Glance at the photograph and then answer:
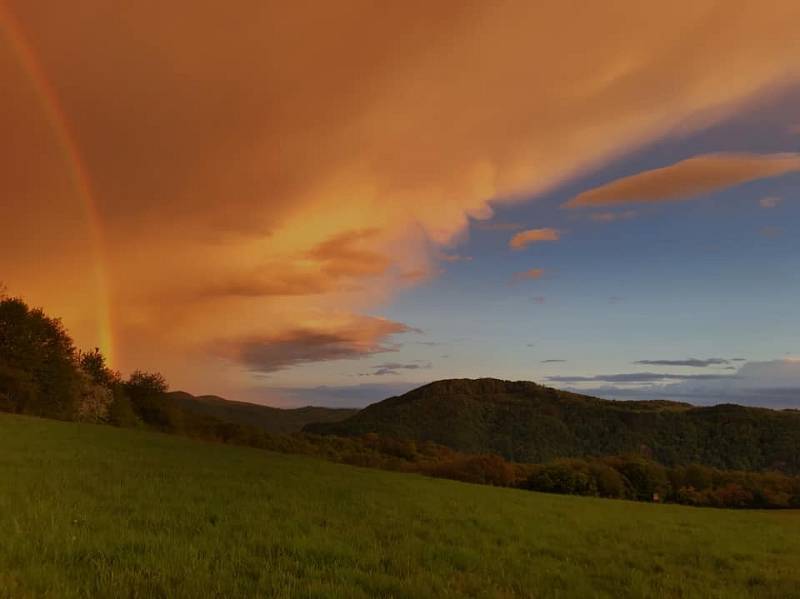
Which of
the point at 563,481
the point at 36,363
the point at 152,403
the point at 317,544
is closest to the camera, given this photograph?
the point at 317,544

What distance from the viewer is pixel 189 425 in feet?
358

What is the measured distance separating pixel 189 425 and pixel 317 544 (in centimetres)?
10907

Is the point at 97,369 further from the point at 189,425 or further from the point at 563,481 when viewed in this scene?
Result: the point at 563,481

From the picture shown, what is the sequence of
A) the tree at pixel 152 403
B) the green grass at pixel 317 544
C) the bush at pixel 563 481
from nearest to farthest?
the green grass at pixel 317 544 → the bush at pixel 563 481 → the tree at pixel 152 403

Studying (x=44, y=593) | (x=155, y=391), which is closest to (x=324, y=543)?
(x=44, y=593)

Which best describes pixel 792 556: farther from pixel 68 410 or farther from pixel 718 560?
pixel 68 410

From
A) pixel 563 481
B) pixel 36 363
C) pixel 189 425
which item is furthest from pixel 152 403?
pixel 563 481

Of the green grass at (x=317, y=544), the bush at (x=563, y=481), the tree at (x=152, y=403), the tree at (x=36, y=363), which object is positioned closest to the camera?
the green grass at (x=317, y=544)

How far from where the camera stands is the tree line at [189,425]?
232ft

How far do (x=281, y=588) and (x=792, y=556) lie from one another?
16.3m

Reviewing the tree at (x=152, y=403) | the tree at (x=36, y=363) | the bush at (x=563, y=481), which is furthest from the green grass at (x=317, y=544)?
the tree at (x=152, y=403)

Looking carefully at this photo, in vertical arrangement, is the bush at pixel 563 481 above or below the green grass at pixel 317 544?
below

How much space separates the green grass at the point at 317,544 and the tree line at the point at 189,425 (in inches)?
2388

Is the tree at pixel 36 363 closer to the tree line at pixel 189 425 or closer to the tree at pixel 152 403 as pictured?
the tree line at pixel 189 425
